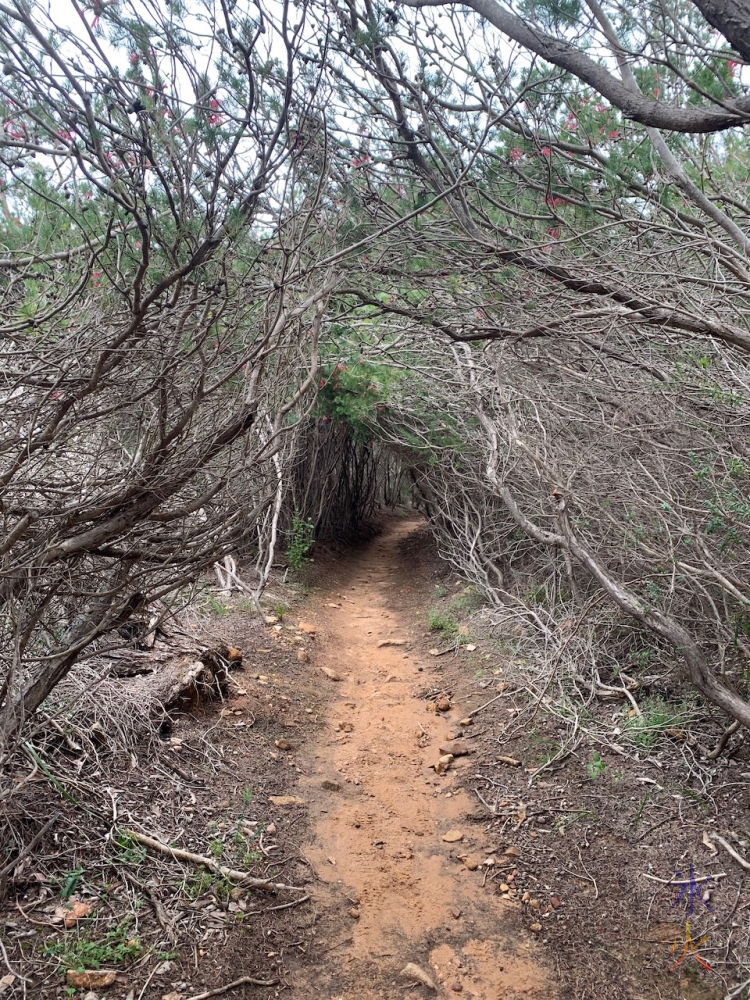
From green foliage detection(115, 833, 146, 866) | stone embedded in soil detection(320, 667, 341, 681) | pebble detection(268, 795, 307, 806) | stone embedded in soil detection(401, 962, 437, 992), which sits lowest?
pebble detection(268, 795, 307, 806)

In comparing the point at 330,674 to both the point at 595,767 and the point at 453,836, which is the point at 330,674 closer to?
the point at 453,836

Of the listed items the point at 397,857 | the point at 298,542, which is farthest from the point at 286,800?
the point at 298,542

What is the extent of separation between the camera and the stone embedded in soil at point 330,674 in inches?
257

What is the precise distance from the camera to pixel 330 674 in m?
6.59

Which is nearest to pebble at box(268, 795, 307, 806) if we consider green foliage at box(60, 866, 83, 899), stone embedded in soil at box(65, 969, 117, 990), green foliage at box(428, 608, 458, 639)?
green foliage at box(60, 866, 83, 899)

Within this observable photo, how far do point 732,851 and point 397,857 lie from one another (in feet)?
5.57

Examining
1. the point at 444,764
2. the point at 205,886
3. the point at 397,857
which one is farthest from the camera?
the point at 444,764

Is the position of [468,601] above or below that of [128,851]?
above

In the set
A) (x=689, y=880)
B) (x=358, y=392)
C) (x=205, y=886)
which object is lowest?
(x=205, y=886)

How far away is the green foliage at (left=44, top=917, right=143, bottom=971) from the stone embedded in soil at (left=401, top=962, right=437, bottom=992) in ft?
3.67

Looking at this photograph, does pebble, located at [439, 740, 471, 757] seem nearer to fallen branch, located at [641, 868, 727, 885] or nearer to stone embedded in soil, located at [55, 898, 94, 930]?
fallen branch, located at [641, 868, 727, 885]

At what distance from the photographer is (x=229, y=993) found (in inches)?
112

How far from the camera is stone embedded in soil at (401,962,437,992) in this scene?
2961 mm

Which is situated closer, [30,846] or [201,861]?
[30,846]
